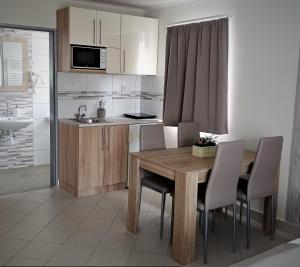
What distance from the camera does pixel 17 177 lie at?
5090 millimetres

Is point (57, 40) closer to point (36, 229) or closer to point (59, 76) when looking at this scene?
point (59, 76)

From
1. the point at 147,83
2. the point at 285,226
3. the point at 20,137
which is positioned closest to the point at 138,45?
the point at 147,83

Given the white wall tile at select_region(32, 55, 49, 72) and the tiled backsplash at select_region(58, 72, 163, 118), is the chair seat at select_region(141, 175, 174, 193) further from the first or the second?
the white wall tile at select_region(32, 55, 49, 72)

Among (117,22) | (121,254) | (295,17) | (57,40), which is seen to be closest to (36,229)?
(121,254)

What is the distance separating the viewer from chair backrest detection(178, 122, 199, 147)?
390 centimetres

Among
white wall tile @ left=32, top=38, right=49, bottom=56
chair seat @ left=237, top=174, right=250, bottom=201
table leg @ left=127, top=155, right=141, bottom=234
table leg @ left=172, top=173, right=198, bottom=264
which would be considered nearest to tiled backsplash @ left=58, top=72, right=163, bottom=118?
white wall tile @ left=32, top=38, right=49, bottom=56

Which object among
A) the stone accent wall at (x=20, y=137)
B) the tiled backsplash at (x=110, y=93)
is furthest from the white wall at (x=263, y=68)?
the stone accent wall at (x=20, y=137)

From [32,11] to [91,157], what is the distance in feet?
6.00

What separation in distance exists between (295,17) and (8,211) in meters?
3.39

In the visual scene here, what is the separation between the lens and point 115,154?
438cm

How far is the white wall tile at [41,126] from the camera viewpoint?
5.62 metres

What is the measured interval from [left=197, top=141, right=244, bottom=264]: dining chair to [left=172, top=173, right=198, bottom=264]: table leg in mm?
124

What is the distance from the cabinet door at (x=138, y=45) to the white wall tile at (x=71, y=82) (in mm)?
555

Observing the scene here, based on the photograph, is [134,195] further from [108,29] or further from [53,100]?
[108,29]
